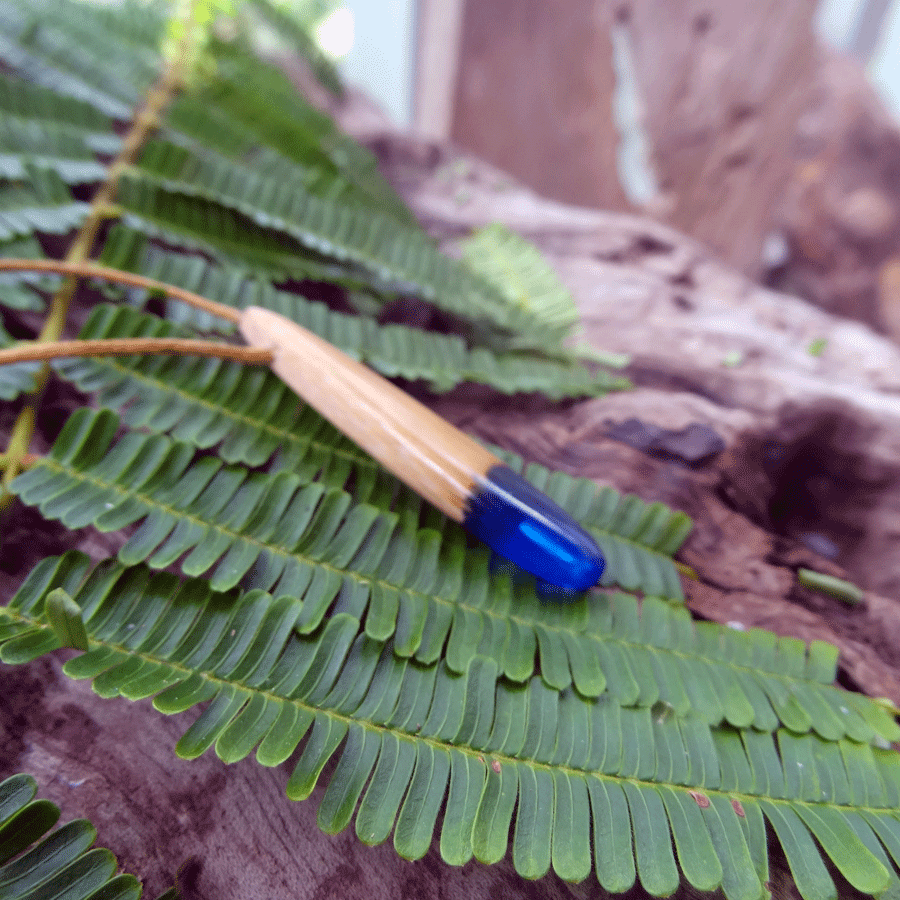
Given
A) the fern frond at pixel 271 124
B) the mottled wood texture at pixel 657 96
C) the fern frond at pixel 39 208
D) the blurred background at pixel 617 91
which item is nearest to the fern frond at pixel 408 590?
the fern frond at pixel 39 208

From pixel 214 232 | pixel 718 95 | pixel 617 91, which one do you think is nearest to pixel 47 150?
pixel 214 232

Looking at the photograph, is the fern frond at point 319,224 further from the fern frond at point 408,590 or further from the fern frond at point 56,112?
the fern frond at point 408,590

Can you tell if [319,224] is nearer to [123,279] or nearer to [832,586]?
[123,279]

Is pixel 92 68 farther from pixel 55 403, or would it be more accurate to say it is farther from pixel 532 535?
pixel 532 535

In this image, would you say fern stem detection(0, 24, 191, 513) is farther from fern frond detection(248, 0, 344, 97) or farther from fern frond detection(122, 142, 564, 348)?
fern frond detection(248, 0, 344, 97)

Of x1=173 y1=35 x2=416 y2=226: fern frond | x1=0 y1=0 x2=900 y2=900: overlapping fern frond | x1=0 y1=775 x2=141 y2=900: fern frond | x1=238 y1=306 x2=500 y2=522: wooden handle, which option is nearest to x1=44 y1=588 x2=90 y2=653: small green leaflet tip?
x1=0 y1=0 x2=900 y2=900: overlapping fern frond

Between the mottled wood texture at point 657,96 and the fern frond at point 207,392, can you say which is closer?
the fern frond at point 207,392
